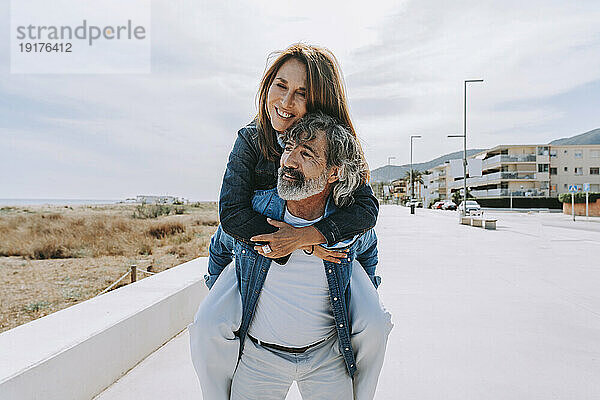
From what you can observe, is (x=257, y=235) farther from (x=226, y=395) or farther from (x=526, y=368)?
(x=526, y=368)

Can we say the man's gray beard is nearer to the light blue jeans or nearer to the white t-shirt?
the white t-shirt

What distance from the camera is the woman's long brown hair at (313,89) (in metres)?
1.47

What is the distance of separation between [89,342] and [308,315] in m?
1.51

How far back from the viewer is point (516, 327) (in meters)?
4.52

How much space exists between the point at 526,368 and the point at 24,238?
54.0 feet

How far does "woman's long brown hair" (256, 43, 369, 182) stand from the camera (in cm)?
147

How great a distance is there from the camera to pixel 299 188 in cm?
145

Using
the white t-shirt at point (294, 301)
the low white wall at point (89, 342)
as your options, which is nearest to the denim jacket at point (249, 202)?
the white t-shirt at point (294, 301)

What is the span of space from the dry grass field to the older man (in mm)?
6164

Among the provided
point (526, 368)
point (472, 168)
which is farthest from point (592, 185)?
point (526, 368)

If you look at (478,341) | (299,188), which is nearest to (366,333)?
(299,188)

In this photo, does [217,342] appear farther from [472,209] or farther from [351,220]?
[472,209]

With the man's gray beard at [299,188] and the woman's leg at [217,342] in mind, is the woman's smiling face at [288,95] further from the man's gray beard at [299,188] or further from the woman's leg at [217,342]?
the woman's leg at [217,342]

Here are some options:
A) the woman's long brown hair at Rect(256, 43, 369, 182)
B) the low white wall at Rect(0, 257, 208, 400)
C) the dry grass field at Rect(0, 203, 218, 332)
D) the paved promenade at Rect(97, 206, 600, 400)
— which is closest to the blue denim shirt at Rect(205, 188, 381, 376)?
the woman's long brown hair at Rect(256, 43, 369, 182)
